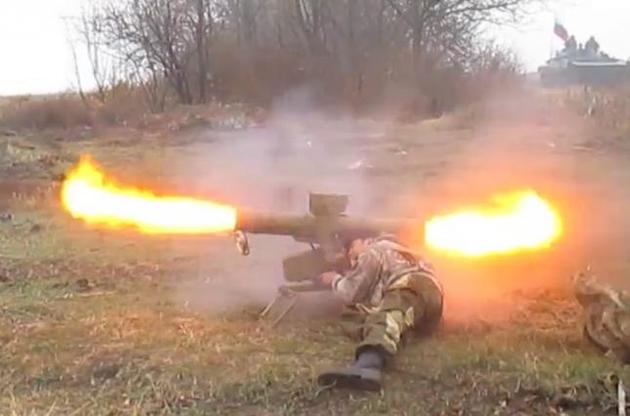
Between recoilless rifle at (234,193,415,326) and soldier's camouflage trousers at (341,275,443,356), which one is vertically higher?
recoilless rifle at (234,193,415,326)

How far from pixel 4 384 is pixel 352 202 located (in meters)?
7.00

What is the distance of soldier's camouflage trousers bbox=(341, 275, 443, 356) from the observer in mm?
5914

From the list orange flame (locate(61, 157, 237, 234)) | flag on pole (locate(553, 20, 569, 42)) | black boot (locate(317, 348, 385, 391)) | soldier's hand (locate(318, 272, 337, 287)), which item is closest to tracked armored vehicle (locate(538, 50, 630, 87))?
flag on pole (locate(553, 20, 569, 42))

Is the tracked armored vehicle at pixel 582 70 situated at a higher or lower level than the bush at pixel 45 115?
higher

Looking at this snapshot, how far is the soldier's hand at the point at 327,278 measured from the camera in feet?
23.9

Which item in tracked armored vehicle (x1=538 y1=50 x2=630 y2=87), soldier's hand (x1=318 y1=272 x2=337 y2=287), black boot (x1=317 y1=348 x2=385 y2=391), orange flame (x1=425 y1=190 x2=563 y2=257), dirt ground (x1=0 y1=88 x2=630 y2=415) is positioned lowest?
dirt ground (x1=0 y1=88 x2=630 y2=415)

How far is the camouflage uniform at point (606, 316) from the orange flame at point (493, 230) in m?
1.57

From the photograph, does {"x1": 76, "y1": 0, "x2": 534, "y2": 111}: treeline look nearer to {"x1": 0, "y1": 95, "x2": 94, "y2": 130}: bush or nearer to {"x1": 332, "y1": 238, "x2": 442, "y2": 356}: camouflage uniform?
{"x1": 0, "y1": 95, "x2": 94, "y2": 130}: bush

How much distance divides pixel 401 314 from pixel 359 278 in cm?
82

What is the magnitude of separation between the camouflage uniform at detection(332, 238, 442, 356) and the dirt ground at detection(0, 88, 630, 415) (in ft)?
0.55

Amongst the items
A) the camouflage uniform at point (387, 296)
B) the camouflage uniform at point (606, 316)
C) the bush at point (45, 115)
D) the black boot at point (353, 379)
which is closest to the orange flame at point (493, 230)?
the camouflage uniform at point (387, 296)

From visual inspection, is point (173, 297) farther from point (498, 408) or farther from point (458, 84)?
point (458, 84)

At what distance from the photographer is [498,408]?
16.5ft

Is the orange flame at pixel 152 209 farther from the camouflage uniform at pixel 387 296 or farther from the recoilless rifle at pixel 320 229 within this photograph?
the camouflage uniform at pixel 387 296
